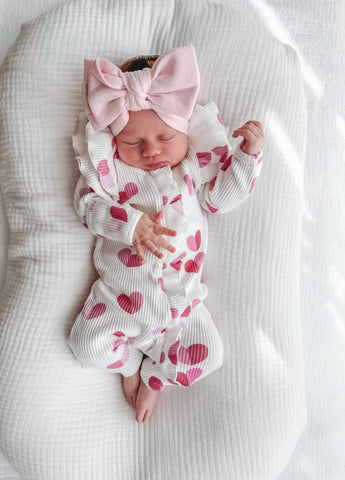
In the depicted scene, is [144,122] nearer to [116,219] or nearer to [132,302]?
[116,219]

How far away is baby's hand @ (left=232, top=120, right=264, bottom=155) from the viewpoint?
1.02m

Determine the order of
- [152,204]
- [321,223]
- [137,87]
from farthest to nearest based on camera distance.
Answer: [321,223] → [152,204] → [137,87]

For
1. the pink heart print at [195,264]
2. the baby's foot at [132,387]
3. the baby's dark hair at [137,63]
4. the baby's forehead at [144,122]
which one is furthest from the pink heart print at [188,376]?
the baby's dark hair at [137,63]

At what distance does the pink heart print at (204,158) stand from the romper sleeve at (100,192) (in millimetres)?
219

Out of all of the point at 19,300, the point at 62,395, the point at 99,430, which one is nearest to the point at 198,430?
the point at 99,430

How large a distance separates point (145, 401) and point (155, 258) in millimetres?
382

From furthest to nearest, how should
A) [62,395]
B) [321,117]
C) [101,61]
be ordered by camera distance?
[321,117] → [62,395] → [101,61]

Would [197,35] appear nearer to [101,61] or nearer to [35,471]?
[101,61]

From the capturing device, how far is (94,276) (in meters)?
1.18

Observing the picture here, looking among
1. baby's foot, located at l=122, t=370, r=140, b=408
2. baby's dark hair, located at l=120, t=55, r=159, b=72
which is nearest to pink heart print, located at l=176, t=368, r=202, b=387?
baby's foot, located at l=122, t=370, r=140, b=408

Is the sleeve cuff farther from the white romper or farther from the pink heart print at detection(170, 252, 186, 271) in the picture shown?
the pink heart print at detection(170, 252, 186, 271)

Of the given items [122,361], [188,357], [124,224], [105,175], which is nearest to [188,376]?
[188,357]

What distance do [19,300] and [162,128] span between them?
569 mm

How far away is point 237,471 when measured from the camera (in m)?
1.07
